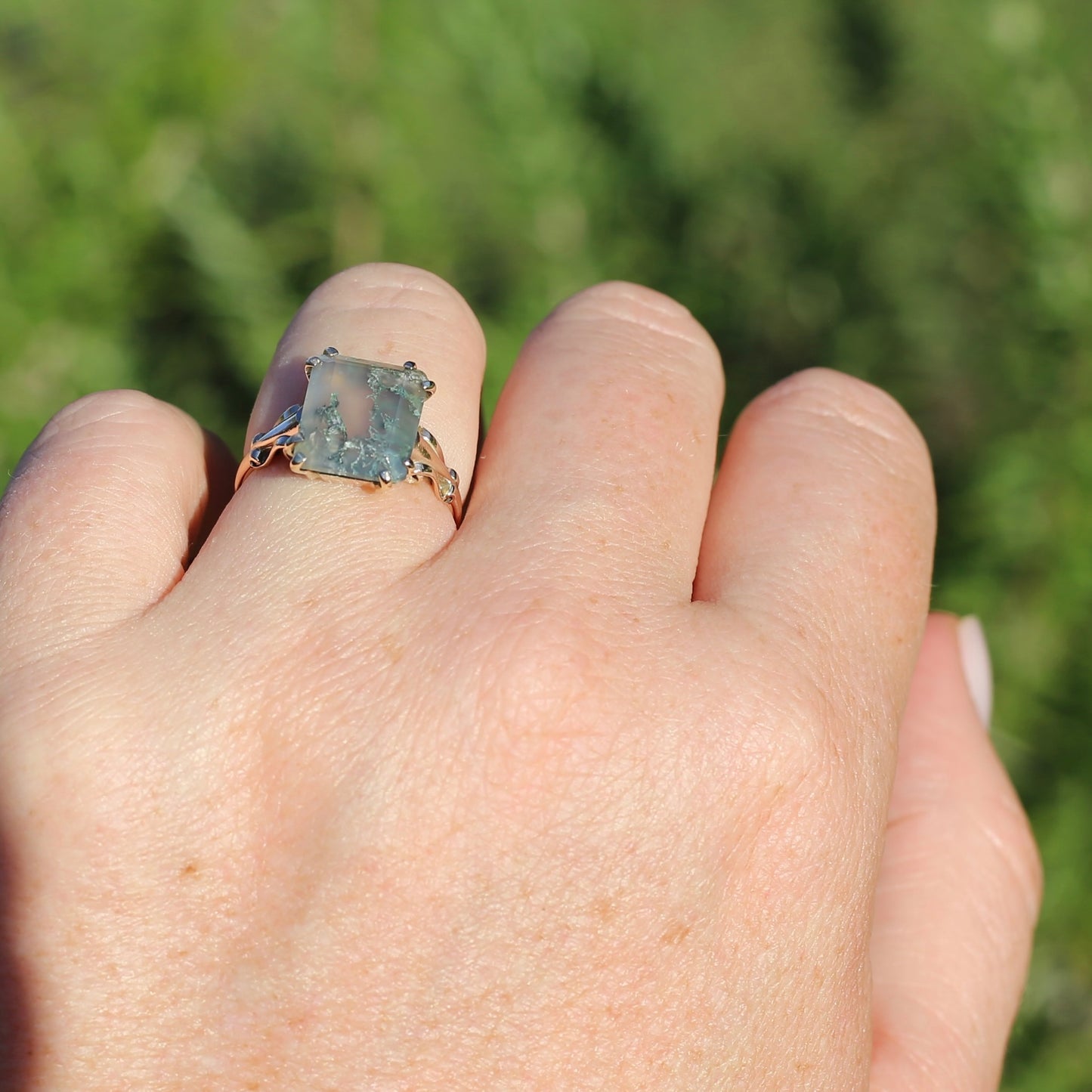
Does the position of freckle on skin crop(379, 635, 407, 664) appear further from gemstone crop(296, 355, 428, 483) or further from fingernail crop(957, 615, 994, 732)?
fingernail crop(957, 615, 994, 732)

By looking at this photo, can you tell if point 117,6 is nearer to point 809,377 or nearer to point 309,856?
point 809,377

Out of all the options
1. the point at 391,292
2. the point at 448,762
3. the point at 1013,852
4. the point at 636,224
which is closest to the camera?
the point at 448,762

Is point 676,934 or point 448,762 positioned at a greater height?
point 448,762

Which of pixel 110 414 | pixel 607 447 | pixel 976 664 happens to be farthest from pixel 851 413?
pixel 110 414

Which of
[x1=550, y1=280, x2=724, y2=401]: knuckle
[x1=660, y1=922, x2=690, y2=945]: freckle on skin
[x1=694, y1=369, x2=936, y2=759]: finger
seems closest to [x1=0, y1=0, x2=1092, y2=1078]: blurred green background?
[x1=550, y1=280, x2=724, y2=401]: knuckle

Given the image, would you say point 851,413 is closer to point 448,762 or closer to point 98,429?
point 448,762

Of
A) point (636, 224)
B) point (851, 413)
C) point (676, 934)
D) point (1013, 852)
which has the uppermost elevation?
point (851, 413)

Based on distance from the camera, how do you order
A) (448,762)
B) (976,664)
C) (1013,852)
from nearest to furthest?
(448,762)
(1013,852)
(976,664)
